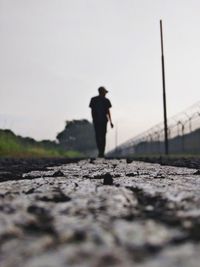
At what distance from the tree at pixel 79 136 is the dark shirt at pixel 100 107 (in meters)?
64.5

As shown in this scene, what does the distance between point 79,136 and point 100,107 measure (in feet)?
217

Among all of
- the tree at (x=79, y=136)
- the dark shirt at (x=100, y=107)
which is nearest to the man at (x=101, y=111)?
the dark shirt at (x=100, y=107)

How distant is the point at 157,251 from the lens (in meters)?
0.69

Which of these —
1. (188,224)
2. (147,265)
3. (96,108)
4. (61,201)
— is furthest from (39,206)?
(96,108)

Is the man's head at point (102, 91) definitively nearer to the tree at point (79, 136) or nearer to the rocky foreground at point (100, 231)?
the rocky foreground at point (100, 231)

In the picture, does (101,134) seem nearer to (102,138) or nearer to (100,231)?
(102,138)

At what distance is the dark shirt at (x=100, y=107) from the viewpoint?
1071 cm

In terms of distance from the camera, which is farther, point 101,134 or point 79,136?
point 79,136

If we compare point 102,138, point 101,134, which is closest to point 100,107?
point 101,134

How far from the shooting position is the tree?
76000 mm

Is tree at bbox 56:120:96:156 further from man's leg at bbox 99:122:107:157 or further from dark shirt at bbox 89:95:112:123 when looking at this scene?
dark shirt at bbox 89:95:112:123

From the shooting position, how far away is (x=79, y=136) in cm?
7662

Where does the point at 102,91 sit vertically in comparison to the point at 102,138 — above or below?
above

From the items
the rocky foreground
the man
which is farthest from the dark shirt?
the rocky foreground
